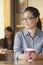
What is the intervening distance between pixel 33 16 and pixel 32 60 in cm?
51

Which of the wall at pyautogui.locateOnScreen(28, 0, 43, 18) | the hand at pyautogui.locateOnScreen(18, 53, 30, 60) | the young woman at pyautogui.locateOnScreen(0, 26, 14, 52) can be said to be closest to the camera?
the hand at pyautogui.locateOnScreen(18, 53, 30, 60)

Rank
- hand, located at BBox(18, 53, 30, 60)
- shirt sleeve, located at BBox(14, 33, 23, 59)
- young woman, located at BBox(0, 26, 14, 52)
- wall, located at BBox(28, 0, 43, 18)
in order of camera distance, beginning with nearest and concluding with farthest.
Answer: hand, located at BBox(18, 53, 30, 60)
shirt sleeve, located at BBox(14, 33, 23, 59)
young woman, located at BBox(0, 26, 14, 52)
wall, located at BBox(28, 0, 43, 18)

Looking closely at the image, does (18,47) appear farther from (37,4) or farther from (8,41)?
(37,4)

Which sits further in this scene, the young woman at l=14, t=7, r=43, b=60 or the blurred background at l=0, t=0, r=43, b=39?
the blurred background at l=0, t=0, r=43, b=39

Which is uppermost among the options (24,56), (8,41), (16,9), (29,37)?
(16,9)

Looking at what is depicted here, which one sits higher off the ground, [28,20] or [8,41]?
[28,20]

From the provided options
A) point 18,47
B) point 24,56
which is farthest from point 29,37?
point 24,56

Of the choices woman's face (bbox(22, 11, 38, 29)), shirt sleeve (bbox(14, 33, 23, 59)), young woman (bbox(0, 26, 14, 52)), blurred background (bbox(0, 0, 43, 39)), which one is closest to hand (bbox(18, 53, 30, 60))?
shirt sleeve (bbox(14, 33, 23, 59))

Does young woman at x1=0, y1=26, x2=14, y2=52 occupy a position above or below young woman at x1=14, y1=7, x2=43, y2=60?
below

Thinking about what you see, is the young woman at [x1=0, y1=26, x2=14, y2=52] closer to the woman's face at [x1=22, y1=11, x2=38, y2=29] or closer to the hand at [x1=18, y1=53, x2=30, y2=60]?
the woman's face at [x1=22, y1=11, x2=38, y2=29]

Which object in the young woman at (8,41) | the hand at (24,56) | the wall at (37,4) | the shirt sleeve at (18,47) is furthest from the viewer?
the wall at (37,4)

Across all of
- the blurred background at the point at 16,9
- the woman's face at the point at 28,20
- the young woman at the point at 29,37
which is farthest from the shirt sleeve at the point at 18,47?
the blurred background at the point at 16,9

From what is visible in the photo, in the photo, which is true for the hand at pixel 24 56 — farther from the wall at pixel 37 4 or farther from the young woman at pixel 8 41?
the wall at pixel 37 4

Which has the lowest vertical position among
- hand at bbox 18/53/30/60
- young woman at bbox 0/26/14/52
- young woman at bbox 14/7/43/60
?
young woman at bbox 0/26/14/52
